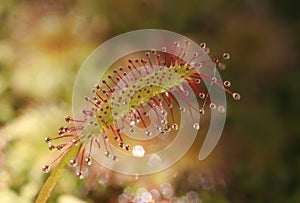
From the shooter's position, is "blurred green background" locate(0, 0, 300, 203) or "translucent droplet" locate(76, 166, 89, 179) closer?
"translucent droplet" locate(76, 166, 89, 179)

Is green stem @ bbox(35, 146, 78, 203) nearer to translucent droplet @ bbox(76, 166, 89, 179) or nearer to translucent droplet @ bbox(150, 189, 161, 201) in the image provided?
translucent droplet @ bbox(76, 166, 89, 179)

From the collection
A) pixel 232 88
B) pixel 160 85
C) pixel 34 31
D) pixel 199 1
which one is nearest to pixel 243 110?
pixel 232 88

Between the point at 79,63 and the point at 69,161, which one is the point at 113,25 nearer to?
the point at 79,63

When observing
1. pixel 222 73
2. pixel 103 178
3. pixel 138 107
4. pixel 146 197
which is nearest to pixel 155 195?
pixel 146 197

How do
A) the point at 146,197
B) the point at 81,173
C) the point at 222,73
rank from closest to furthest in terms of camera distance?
the point at 81,173 → the point at 146,197 → the point at 222,73

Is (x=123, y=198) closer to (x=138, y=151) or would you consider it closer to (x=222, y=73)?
(x=138, y=151)

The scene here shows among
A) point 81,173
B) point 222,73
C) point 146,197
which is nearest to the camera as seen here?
point 81,173

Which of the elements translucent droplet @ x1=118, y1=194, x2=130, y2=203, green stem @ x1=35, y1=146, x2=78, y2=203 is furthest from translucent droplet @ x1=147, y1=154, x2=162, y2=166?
green stem @ x1=35, y1=146, x2=78, y2=203
